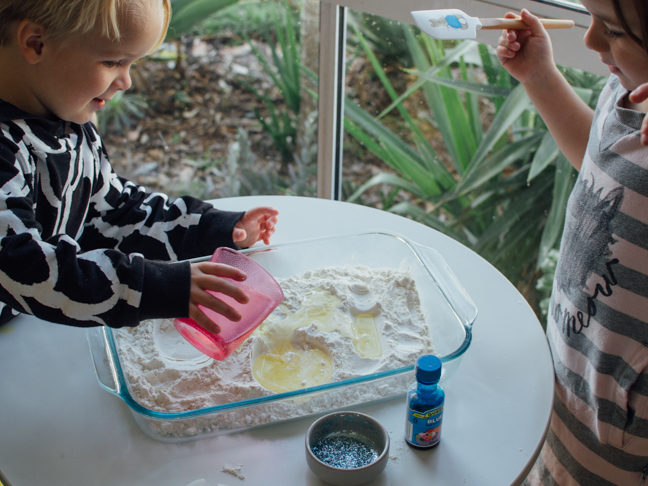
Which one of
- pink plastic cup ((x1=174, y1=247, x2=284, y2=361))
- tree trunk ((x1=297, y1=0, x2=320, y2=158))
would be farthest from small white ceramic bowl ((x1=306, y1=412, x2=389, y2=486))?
tree trunk ((x1=297, y1=0, x2=320, y2=158))

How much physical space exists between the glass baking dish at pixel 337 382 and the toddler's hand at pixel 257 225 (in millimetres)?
35

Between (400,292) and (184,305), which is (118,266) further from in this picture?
(400,292)

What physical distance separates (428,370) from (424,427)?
0.08m

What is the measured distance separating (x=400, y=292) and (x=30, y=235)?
536 mm

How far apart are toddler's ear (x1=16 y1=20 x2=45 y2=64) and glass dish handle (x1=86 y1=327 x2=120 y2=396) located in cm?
38

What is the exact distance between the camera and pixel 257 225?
3.31 ft

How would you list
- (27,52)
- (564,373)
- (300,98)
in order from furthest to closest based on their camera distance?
(300,98)
(564,373)
(27,52)

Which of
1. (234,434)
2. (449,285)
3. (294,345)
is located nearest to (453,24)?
(449,285)

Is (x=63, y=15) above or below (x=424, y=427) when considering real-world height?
above

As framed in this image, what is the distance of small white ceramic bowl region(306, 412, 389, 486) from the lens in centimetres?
60

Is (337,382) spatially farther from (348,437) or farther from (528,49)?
(528,49)

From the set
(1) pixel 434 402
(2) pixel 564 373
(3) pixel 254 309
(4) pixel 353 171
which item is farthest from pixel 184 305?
(4) pixel 353 171

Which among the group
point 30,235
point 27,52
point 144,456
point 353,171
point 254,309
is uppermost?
point 27,52

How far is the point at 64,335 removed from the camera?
83 centimetres
